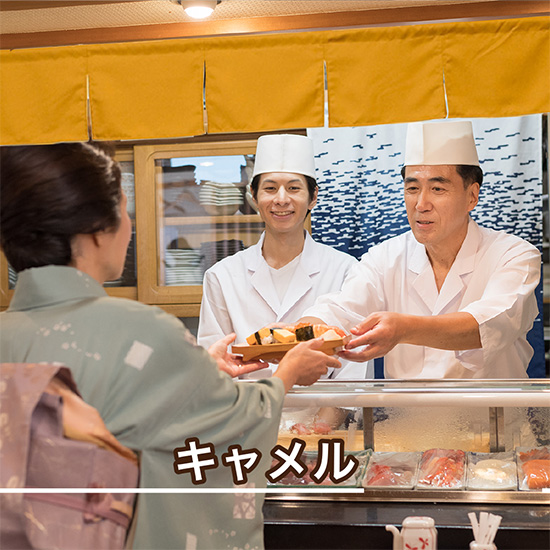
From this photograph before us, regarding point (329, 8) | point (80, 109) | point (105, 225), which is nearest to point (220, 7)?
point (329, 8)

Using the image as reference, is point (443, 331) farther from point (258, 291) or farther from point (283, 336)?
point (258, 291)

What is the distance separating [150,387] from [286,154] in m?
2.00

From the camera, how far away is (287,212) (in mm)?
3348

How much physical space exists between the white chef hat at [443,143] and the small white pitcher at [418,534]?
68.2 inches

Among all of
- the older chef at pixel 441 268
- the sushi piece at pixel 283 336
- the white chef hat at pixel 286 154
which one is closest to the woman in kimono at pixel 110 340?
the sushi piece at pixel 283 336

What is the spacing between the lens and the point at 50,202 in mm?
1504

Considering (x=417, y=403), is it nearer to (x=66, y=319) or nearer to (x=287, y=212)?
(x=66, y=319)

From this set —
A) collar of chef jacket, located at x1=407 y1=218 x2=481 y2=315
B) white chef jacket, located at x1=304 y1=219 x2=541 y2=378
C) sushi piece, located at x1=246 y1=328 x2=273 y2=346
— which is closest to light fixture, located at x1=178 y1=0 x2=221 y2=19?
white chef jacket, located at x1=304 y1=219 x2=541 y2=378

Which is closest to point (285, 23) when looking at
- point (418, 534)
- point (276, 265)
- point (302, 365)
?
point (276, 265)

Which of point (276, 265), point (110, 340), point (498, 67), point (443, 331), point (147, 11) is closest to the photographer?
point (110, 340)

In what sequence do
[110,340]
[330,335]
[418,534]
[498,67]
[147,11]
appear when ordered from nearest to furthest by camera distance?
[110,340] → [418,534] → [330,335] → [498,67] → [147,11]

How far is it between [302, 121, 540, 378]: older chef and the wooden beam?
506mm

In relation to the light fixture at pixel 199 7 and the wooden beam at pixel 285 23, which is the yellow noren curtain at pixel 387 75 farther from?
the light fixture at pixel 199 7

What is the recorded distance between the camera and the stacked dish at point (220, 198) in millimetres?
3463
